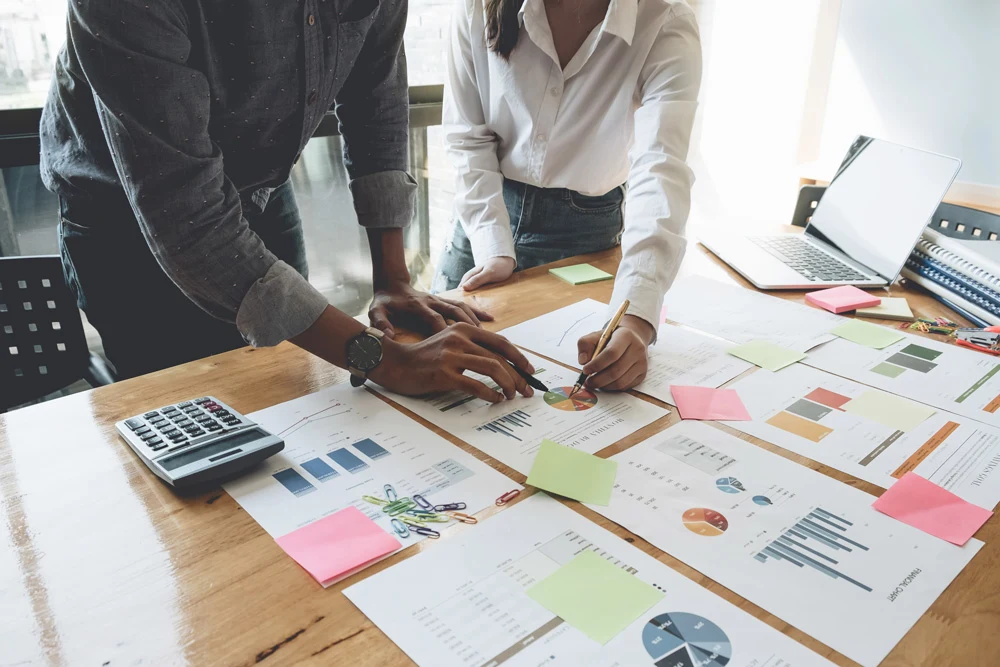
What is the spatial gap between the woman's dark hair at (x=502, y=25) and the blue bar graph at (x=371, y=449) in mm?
944

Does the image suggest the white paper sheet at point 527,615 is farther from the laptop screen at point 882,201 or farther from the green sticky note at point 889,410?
the laptop screen at point 882,201

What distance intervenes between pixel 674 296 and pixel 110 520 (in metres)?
1.03

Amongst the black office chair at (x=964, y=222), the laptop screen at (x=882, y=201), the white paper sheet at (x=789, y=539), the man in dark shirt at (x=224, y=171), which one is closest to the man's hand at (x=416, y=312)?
the man in dark shirt at (x=224, y=171)

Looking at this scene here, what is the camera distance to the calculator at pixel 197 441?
75cm

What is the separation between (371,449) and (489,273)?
0.62 metres

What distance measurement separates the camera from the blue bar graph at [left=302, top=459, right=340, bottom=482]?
0.78 metres

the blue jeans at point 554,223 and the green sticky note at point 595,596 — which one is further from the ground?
the blue jeans at point 554,223

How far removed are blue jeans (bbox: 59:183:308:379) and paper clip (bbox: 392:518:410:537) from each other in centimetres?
74

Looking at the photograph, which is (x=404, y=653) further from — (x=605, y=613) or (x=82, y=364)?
(x=82, y=364)

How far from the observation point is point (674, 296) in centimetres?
138

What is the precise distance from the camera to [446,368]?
37.3 inches

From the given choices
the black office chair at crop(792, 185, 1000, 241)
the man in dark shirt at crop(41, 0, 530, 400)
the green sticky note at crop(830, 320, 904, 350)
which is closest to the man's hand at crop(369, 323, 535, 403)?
the man in dark shirt at crop(41, 0, 530, 400)

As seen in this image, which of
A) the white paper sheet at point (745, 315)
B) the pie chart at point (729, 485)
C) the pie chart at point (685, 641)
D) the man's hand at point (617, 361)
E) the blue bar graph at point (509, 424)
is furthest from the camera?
the white paper sheet at point (745, 315)

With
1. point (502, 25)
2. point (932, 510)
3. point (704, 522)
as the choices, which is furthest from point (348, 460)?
point (502, 25)
